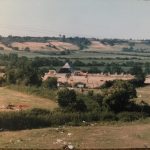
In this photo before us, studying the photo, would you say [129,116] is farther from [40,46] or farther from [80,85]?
[40,46]

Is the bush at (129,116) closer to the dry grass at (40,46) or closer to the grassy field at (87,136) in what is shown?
the grassy field at (87,136)

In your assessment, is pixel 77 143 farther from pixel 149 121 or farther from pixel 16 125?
pixel 149 121

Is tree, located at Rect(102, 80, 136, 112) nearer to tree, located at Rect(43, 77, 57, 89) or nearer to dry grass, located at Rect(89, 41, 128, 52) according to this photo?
tree, located at Rect(43, 77, 57, 89)

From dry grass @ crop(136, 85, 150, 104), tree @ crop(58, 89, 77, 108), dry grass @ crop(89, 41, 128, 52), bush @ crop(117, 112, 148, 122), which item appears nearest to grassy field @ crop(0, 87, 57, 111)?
tree @ crop(58, 89, 77, 108)

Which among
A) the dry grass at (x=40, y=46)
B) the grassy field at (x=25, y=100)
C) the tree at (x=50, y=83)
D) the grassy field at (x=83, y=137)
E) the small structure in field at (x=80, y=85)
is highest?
the grassy field at (x=83, y=137)

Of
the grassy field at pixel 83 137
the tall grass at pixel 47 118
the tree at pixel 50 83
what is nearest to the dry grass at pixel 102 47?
the tree at pixel 50 83

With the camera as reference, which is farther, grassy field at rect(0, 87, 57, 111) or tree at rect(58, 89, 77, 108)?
grassy field at rect(0, 87, 57, 111)

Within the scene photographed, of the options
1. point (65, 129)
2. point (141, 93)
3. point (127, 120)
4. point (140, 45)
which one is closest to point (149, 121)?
point (127, 120)
